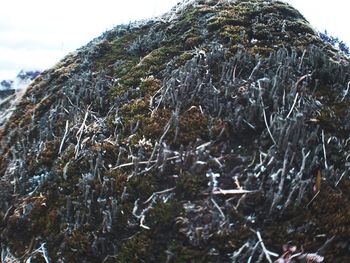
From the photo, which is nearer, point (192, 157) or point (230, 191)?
point (230, 191)

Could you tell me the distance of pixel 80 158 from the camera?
140 inches

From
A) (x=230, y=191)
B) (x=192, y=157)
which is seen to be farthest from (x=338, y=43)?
(x=230, y=191)

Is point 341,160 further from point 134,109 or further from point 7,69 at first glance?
point 7,69

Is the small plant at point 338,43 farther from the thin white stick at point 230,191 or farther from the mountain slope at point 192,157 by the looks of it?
the thin white stick at point 230,191

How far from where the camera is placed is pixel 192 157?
3.19 meters

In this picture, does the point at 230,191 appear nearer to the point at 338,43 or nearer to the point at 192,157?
the point at 192,157

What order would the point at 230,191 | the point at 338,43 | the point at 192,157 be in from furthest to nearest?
the point at 338,43 → the point at 192,157 → the point at 230,191

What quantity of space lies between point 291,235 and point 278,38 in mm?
2787

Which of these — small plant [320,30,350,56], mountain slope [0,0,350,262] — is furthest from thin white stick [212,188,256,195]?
small plant [320,30,350,56]

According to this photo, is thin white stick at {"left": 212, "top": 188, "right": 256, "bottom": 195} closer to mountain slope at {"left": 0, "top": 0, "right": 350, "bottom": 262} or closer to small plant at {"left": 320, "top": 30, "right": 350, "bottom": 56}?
mountain slope at {"left": 0, "top": 0, "right": 350, "bottom": 262}

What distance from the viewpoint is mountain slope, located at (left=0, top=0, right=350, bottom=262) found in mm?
2754

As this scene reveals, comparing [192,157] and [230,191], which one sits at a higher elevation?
[192,157]

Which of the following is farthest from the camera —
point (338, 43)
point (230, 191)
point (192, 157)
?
point (338, 43)

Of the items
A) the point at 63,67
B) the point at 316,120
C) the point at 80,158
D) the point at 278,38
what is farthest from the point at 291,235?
the point at 63,67
